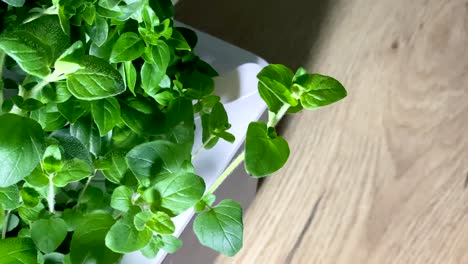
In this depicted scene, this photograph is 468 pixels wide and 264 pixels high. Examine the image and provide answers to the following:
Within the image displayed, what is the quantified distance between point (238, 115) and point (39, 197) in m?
0.21

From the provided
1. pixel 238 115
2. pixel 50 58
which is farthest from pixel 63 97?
pixel 238 115

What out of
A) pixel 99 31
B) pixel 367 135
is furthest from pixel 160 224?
pixel 367 135

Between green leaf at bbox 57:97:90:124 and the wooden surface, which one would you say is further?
the wooden surface

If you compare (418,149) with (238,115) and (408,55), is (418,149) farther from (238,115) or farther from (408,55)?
(238,115)

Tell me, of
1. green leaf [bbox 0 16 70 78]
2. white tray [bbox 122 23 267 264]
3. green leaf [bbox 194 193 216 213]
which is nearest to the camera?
green leaf [bbox 0 16 70 78]

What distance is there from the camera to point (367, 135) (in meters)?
0.83

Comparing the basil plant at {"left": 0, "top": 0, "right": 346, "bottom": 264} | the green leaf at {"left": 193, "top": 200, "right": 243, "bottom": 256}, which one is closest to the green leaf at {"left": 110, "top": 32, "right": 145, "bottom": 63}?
the basil plant at {"left": 0, "top": 0, "right": 346, "bottom": 264}

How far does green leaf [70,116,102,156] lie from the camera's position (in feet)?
1.32

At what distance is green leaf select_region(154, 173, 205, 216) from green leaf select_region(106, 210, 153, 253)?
0.8 inches

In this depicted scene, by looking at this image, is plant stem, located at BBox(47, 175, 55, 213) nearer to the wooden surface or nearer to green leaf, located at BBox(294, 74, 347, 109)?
green leaf, located at BBox(294, 74, 347, 109)

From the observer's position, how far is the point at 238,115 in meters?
0.56

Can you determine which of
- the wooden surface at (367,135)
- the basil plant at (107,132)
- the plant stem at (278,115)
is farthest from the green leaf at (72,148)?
the wooden surface at (367,135)

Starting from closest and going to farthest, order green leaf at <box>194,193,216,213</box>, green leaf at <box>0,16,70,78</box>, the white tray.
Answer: green leaf at <box>0,16,70,78</box>
green leaf at <box>194,193,216,213</box>
the white tray

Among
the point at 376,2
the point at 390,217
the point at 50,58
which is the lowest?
the point at 390,217
